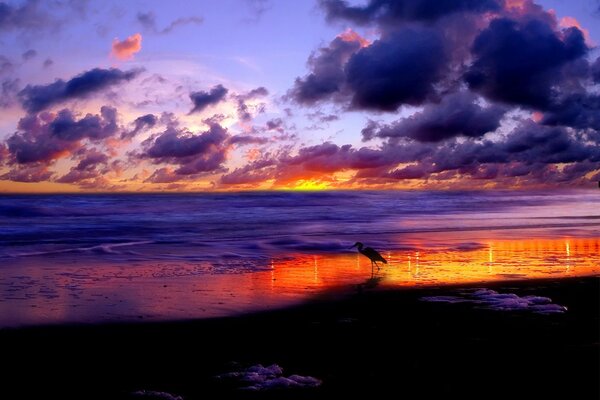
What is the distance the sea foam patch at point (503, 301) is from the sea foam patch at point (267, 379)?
4680mm

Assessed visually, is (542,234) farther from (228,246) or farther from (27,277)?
(27,277)

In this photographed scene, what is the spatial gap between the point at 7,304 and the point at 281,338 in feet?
18.5

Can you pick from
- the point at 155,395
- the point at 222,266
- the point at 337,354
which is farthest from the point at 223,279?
the point at 155,395

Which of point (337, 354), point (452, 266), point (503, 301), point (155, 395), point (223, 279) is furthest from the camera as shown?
point (452, 266)

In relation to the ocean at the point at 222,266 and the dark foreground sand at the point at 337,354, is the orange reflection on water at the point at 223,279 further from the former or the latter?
the dark foreground sand at the point at 337,354

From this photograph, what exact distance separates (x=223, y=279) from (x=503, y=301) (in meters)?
6.20

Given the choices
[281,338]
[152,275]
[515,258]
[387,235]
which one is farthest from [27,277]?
[387,235]

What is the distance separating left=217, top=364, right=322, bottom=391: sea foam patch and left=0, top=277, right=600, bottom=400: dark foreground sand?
0.11 m

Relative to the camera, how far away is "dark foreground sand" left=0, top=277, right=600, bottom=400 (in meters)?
6.49

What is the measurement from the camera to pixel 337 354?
7.58 m

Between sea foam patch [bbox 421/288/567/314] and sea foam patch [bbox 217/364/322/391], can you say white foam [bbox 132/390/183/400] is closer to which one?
sea foam patch [bbox 217/364/322/391]

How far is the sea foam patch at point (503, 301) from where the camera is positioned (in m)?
10.1

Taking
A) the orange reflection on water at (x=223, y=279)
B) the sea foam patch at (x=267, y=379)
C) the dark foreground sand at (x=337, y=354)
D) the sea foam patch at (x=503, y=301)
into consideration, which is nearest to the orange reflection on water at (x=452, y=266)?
the orange reflection on water at (x=223, y=279)

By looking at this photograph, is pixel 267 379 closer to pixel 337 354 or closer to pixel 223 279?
pixel 337 354
